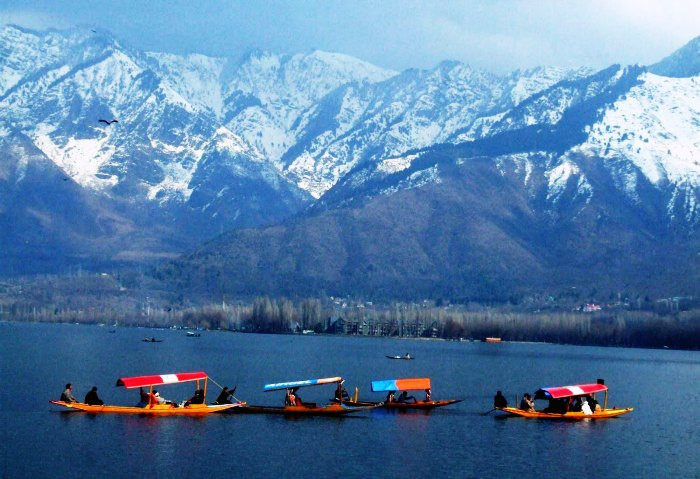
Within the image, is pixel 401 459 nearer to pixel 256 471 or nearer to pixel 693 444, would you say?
pixel 256 471

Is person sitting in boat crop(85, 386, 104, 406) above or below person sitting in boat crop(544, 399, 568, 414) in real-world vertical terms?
above

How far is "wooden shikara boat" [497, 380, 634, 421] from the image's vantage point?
145 meters

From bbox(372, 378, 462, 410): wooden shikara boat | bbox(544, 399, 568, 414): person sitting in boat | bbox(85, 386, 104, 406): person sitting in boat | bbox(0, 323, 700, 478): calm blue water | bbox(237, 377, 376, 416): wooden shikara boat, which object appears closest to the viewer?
bbox(0, 323, 700, 478): calm blue water

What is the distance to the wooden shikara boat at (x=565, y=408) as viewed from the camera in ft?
476

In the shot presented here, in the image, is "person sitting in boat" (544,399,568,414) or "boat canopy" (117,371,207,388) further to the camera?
"person sitting in boat" (544,399,568,414)

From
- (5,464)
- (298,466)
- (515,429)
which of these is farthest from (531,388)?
(5,464)

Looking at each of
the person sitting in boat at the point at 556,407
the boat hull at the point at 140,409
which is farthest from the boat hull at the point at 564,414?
the boat hull at the point at 140,409

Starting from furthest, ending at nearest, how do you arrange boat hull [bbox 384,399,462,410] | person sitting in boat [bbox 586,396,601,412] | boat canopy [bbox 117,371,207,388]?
boat hull [bbox 384,399,462,410] → person sitting in boat [bbox 586,396,601,412] → boat canopy [bbox 117,371,207,388]

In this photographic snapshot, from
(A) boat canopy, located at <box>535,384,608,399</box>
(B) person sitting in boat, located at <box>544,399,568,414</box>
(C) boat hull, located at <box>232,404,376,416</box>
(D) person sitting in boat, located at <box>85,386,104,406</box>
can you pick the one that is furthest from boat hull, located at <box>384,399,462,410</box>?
(D) person sitting in boat, located at <box>85,386,104,406</box>

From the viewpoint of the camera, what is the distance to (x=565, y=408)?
147250mm

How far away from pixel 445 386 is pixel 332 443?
231ft

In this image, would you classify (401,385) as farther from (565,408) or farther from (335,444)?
(335,444)

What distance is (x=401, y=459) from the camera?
116 metres

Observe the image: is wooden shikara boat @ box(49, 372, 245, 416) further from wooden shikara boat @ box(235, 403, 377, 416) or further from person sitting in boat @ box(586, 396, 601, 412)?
person sitting in boat @ box(586, 396, 601, 412)
